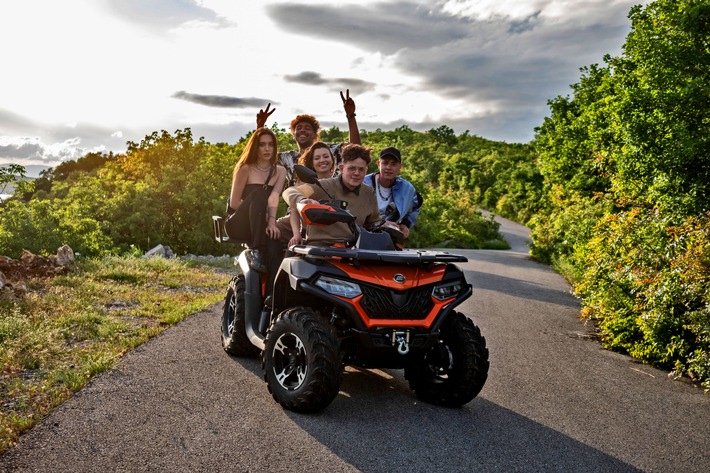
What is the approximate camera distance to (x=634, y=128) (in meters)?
10.5

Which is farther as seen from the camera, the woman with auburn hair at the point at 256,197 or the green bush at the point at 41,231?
the green bush at the point at 41,231

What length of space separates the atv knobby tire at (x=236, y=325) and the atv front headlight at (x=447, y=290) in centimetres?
238

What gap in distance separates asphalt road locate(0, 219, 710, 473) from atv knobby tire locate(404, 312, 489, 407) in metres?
0.15

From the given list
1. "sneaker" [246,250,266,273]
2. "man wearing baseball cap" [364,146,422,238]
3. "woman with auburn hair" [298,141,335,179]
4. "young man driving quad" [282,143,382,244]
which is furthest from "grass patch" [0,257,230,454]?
"man wearing baseball cap" [364,146,422,238]

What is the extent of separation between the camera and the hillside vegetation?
26.8ft

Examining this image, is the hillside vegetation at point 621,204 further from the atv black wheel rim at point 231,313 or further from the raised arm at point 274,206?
the atv black wheel rim at point 231,313

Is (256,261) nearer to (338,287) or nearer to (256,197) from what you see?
(256,197)

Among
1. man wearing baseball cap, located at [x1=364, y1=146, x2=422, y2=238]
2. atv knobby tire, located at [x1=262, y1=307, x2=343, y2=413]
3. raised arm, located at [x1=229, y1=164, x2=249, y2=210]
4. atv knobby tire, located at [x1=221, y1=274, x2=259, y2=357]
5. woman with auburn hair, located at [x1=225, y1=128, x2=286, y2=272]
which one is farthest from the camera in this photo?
man wearing baseball cap, located at [x1=364, y1=146, x2=422, y2=238]

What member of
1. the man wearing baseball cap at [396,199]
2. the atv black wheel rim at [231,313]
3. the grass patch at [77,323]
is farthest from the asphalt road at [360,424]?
the man wearing baseball cap at [396,199]

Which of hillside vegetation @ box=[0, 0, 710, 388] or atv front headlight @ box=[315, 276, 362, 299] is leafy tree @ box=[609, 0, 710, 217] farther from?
atv front headlight @ box=[315, 276, 362, 299]

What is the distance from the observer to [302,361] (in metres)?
4.99

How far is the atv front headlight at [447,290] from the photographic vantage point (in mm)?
5105

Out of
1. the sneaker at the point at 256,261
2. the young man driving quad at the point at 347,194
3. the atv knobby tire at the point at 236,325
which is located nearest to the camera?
the young man driving quad at the point at 347,194

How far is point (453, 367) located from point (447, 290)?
68cm
